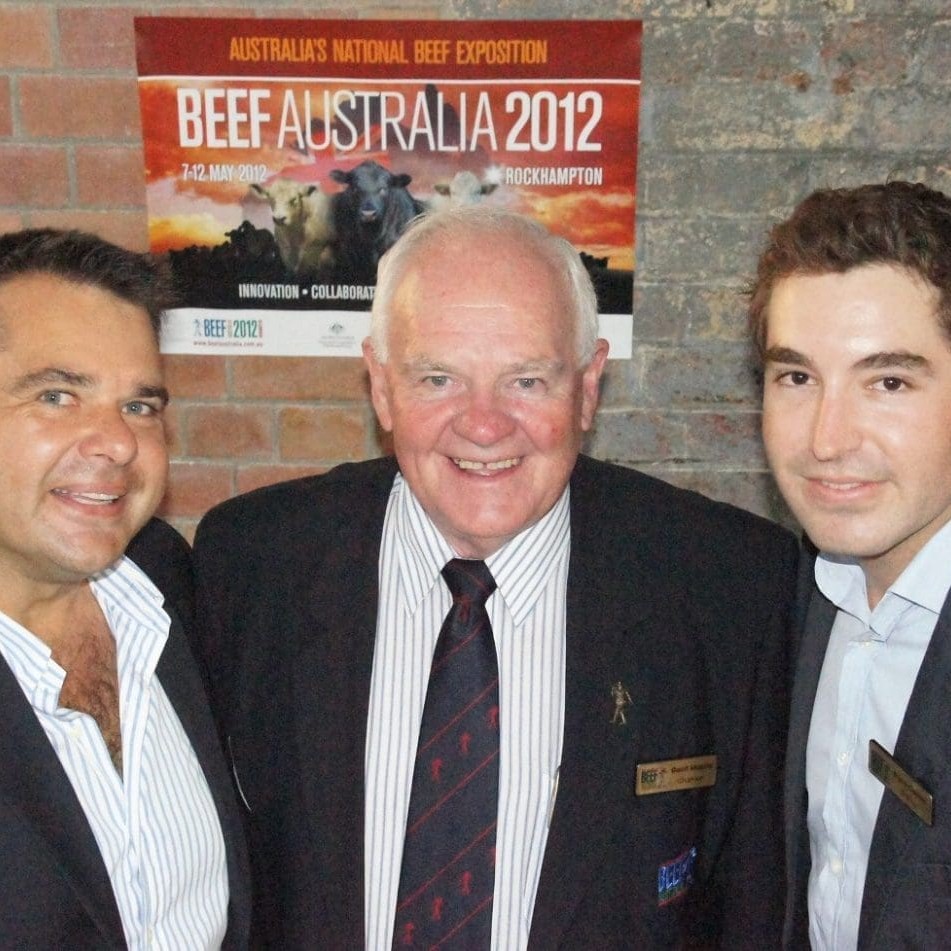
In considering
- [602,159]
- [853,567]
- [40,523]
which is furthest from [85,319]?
[602,159]

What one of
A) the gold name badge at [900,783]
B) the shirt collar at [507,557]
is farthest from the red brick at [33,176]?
the gold name badge at [900,783]

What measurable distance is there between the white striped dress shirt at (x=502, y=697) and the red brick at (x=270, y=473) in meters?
0.94

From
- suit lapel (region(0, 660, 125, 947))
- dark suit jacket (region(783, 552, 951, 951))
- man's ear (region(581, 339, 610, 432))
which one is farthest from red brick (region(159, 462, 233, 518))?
dark suit jacket (region(783, 552, 951, 951))

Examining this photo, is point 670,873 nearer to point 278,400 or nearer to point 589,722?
point 589,722

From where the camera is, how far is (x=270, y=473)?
9.09 feet

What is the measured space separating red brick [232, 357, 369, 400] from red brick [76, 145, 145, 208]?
0.50 metres

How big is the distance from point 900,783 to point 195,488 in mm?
1959

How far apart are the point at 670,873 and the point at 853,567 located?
0.61 m

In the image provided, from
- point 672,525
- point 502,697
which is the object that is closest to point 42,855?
point 502,697

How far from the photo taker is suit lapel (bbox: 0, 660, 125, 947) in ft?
4.39

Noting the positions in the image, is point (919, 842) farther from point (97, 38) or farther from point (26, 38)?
point (26, 38)

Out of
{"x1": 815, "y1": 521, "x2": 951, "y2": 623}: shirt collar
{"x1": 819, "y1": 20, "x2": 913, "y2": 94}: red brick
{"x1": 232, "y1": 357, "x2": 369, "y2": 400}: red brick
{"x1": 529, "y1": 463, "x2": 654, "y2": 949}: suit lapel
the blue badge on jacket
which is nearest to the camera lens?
{"x1": 815, "y1": 521, "x2": 951, "y2": 623}: shirt collar

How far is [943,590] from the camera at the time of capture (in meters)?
1.53

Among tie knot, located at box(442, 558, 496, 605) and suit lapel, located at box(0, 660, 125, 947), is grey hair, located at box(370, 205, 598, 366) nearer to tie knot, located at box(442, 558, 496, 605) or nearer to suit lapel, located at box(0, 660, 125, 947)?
tie knot, located at box(442, 558, 496, 605)
